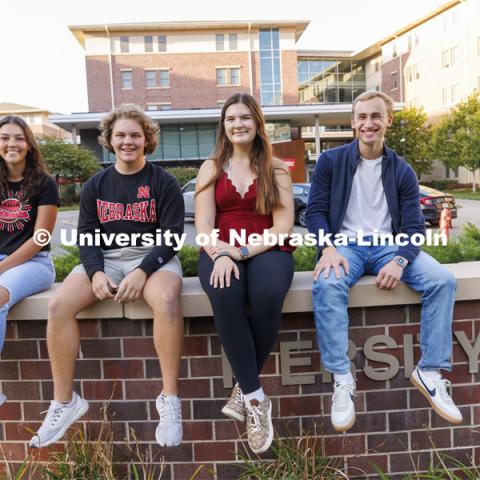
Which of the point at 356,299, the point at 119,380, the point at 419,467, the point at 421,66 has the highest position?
the point at 421,66

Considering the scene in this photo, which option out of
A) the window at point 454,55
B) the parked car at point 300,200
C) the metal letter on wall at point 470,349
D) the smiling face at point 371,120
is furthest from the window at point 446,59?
the metal letter on wall at point 470,349

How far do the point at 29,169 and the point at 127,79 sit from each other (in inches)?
1597

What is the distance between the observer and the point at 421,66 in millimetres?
45750

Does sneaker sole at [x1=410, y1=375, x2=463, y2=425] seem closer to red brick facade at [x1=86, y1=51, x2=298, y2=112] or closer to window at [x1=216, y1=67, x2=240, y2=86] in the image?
red brick facade at [x1=86, y1=51, x2=298, y2=112]

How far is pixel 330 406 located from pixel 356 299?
646 mm

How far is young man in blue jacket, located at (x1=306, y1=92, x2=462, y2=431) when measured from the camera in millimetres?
2619

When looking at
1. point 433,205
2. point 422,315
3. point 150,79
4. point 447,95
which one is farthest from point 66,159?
point 447,95

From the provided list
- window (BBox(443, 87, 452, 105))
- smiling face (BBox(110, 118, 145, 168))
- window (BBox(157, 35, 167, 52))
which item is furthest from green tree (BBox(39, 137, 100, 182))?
window (BBox(443, 87, 452, 105))

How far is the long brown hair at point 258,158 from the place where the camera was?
2922 millimetres

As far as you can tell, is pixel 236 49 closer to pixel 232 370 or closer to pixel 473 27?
pixel 473 27

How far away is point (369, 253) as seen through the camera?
2.98 metres

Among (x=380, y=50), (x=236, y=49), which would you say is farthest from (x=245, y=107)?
(x=380, y=50)

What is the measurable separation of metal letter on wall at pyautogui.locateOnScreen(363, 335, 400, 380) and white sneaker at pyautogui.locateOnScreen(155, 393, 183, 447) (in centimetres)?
108

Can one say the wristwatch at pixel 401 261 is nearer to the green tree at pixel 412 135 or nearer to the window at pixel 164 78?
the green tree at pixel 412 135
